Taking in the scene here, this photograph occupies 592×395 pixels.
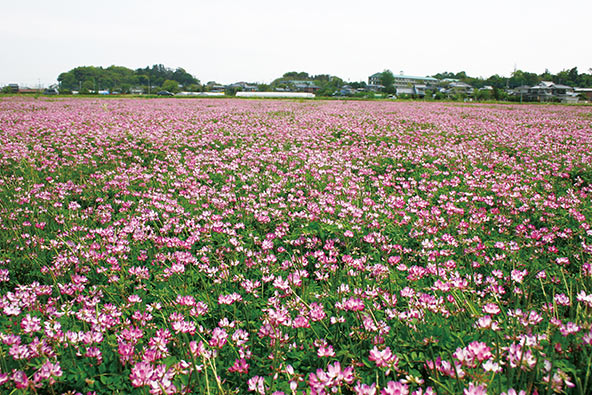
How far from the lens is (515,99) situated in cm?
6012

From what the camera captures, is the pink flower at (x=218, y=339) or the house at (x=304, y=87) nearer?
the pink flower at (x=218, y=339)

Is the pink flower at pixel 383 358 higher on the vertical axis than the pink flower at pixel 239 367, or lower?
higher

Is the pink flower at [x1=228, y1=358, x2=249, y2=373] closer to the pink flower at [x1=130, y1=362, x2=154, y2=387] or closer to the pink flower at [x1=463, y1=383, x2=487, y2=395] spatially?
the pink flower at [x1=130, y1=362, x2=154, y2=387]

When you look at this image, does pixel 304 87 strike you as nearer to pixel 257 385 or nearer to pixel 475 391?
pixel 257 385

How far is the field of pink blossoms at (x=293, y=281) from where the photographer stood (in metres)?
1.76

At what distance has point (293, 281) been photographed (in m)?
2.52

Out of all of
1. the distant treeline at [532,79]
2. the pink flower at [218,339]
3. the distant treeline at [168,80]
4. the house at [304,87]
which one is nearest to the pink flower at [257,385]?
the pink flower at [218,339]

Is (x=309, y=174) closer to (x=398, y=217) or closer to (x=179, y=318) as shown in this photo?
(x=398, y=217)

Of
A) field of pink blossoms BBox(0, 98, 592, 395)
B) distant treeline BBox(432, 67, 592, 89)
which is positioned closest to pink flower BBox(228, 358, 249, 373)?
field of pink blossoms BBox(0, 98, 592, 395)

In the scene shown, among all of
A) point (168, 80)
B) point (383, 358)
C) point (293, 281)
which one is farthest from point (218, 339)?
point (168, 80)

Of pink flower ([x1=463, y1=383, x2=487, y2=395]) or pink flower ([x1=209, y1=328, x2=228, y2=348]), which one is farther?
pink flower ([x1=209, y1=328, x2=228, y2=348])

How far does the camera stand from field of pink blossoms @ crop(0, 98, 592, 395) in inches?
69.3

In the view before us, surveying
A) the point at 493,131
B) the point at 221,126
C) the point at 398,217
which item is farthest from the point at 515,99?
the point at 398,217

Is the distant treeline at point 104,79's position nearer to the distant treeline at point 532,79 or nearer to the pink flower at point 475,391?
the distant treeline at point 532,79
